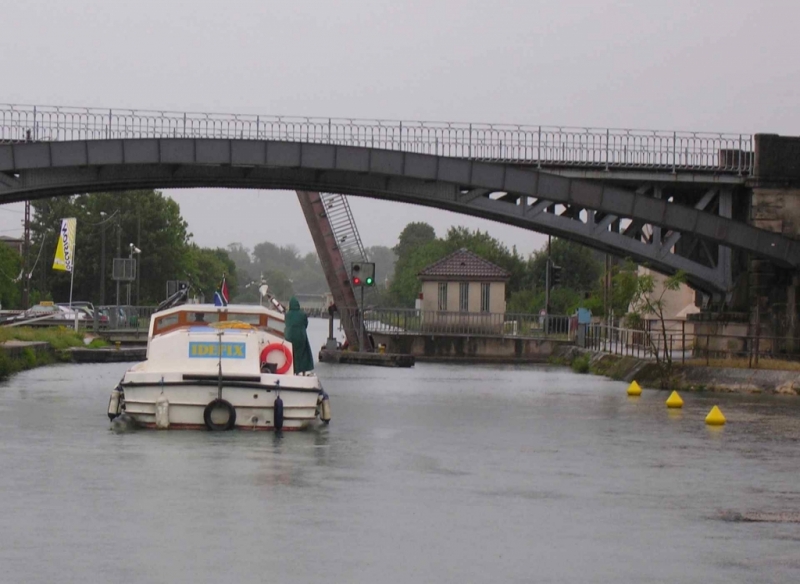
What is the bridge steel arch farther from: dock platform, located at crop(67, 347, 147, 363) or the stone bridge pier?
dock platform, located at crop(67, 347, 147, 363)

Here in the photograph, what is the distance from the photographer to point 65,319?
76.3 meters

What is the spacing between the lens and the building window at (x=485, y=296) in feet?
250

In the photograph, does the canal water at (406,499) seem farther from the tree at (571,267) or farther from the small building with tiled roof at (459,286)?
the tree at (571,267)

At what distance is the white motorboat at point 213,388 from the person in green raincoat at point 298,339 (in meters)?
2.00

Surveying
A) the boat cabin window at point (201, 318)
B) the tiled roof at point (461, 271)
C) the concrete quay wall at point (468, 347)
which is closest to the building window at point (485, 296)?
the tiled roof at point (461, 271)

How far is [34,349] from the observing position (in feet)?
155

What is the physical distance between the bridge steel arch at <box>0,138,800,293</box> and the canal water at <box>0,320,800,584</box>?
1393 cm

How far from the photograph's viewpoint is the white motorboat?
72.2ft

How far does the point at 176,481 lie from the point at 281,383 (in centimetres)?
605

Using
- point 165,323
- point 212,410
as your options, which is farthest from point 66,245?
point 212,410

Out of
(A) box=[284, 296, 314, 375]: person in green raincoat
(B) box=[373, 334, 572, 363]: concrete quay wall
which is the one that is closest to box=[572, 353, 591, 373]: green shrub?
(B) box=[373, 334, 572, 363]: concrete quay wall

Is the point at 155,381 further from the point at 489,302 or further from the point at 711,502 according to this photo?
the point at 489,302

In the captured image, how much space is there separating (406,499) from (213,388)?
7169mm

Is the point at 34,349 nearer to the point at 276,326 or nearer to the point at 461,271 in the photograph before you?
the point at 276,326
